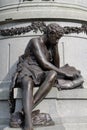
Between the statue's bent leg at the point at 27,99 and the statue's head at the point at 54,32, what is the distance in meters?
1.04

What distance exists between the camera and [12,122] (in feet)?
20.1

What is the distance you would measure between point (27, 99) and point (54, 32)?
1660mm

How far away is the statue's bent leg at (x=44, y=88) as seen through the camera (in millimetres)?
6371

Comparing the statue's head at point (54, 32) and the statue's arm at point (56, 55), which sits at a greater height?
the statue's head at point (54, 32)

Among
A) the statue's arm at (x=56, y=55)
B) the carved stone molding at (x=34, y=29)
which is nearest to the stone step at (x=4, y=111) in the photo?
the statue's arm at (x=56, y=55)

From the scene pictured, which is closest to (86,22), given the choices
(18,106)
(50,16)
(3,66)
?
(50,16)

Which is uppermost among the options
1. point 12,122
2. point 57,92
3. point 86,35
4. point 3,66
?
point 86,35

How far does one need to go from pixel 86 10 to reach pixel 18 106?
4345 millimetres

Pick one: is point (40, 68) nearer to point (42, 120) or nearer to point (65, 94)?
point (65, 94)

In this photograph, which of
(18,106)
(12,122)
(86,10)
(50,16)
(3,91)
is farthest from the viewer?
(86,10)

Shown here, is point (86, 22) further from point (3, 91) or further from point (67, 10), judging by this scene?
point (3, 91)

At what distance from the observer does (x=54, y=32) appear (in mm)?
7066

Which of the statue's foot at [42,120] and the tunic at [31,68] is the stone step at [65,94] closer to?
the tunic at [31,68]


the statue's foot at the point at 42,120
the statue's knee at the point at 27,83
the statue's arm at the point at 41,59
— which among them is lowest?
the statue's foot at the point at 42,120
